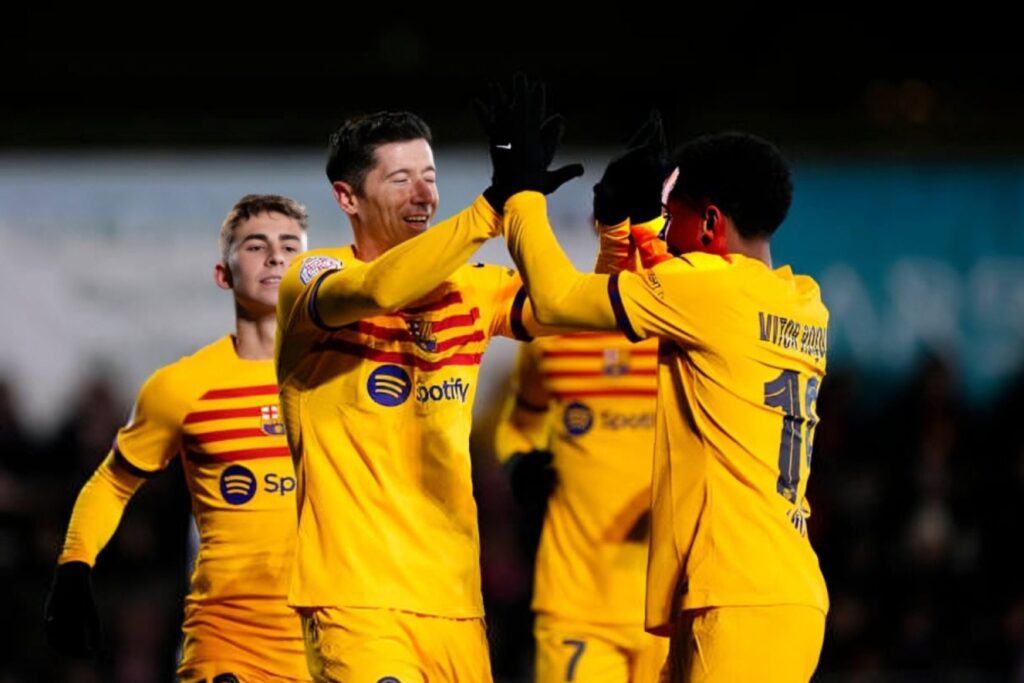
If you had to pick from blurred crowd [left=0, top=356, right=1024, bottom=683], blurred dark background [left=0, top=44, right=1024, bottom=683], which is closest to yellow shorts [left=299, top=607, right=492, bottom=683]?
blurred dark background [left=0, top=44, right=1024, bottom=683]

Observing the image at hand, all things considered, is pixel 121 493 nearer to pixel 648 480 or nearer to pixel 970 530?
pixel 648 480

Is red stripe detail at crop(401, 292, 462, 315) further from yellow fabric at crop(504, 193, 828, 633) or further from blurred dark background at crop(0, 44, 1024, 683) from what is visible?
blurred dark background at crop(0, 44, 1024, 683)

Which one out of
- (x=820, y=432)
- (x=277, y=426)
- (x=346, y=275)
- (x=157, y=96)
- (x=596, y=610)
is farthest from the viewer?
(x=157, y=96)

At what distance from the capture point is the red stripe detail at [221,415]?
6.14 metres

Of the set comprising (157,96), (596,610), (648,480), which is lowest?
(596,610)

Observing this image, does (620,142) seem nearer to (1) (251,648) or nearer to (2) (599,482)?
(2) (599,482)

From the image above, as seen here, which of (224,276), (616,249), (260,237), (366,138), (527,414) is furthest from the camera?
(527,414)

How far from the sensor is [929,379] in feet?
37.2

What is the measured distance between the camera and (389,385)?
16.7ft

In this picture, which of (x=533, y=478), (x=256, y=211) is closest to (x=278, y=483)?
(x=256, y=211)

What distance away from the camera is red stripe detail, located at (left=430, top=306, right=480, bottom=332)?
5.18 metres

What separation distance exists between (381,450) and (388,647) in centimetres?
51

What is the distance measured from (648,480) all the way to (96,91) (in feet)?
21.8

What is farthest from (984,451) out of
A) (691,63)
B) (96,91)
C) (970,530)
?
(96,91)
